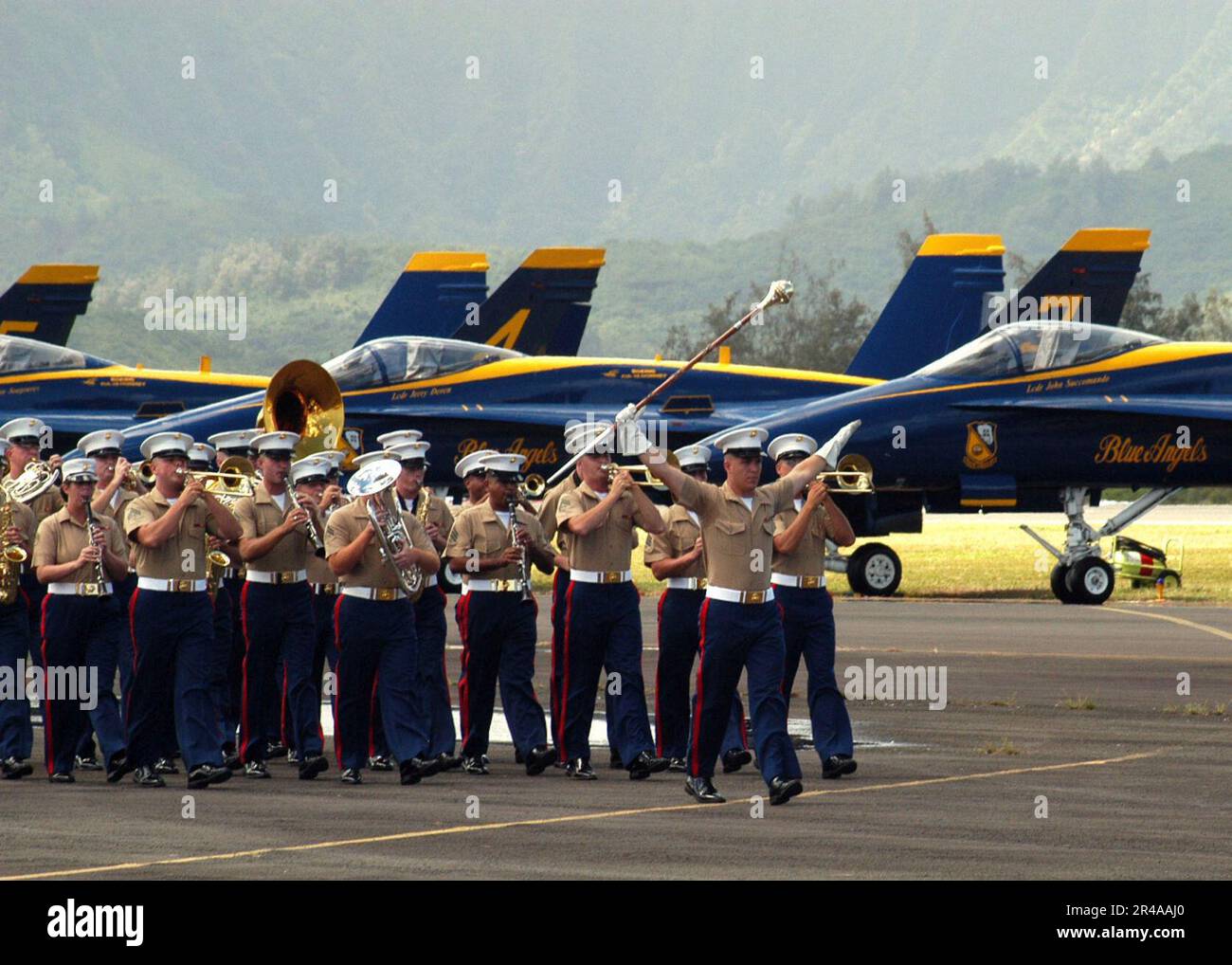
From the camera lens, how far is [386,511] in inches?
483

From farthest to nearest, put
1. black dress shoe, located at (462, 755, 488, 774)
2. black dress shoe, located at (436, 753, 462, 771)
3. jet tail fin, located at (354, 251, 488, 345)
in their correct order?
jet tail fin, located at (354, 251, 488, 345) → black dress shoe, located at (462, 755, 488, 774) → black dress shoe, located at (436, 753, 462, 771)

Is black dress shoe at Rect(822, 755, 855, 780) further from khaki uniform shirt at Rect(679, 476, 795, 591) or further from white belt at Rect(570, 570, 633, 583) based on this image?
white belt at Rect(570, 570, 633, 583)

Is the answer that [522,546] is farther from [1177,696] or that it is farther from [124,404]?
[124,404]

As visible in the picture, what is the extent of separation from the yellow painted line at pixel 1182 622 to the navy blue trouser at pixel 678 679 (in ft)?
32.4

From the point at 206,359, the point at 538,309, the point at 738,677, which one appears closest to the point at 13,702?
the point at 738,677

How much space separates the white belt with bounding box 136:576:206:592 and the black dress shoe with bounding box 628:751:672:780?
8.78 feet

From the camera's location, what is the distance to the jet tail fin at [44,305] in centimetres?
3947

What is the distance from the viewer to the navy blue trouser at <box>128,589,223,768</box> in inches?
469

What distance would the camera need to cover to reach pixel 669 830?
33.1 feet

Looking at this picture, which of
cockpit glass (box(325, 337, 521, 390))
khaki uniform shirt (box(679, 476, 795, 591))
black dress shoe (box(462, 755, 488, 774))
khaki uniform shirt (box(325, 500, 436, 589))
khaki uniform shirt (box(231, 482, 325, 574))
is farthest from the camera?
cockpit glass (box(325, 337, 521, 390))

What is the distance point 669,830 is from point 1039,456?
54.3ft

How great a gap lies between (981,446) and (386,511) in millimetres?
14669

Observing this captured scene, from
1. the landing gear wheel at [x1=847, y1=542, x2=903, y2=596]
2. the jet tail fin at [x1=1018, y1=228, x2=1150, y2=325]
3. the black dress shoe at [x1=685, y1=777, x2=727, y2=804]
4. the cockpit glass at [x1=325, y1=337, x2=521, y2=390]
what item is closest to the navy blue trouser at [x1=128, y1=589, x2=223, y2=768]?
the black dress shoe at [x1=685, y1=777, x2=727, y2=804]
